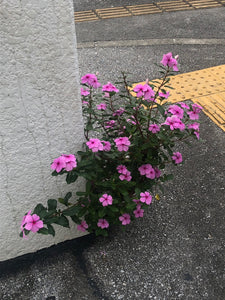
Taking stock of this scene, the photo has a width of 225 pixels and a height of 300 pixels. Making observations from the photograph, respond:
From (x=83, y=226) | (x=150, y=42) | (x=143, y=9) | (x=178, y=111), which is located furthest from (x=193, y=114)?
(x=143, y=9)

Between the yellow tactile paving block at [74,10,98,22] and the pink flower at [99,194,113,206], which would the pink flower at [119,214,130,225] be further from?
the yellow tactile paving block at [74,10,98,22]

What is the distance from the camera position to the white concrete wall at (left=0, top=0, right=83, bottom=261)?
155 cm

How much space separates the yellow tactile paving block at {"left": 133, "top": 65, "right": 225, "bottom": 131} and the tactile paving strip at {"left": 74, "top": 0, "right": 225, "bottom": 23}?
2.32m

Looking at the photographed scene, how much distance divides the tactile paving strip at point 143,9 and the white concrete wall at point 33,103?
4.62m

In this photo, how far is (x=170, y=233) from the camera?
2.53 m

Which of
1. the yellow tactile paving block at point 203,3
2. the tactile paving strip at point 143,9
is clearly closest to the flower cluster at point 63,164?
the tactile paving strip at point 143,9

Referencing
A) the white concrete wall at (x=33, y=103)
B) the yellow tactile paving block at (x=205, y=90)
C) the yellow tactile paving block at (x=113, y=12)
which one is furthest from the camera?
the yellow tactile paving block at (x=113, y=12)

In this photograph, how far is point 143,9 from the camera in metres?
6.35

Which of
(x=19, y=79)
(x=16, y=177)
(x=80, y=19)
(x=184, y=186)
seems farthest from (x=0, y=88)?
(x=80, y=19)

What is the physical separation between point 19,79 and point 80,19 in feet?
15.8

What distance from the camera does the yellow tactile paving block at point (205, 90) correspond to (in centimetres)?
376

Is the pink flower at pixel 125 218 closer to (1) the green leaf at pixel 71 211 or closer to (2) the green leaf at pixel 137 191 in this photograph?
(2) the green leaf at pixel 137 191

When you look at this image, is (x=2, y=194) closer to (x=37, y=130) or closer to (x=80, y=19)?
(x=37, y=130)

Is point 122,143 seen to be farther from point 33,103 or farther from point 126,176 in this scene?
point 33,103
